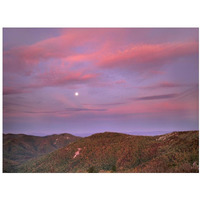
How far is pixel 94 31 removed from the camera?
13914 mm

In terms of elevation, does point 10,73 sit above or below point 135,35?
below

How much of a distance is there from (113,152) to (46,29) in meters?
14.0


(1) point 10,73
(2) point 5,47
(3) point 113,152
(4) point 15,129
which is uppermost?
(2) point 5,47

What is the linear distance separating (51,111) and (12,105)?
377 centimetres

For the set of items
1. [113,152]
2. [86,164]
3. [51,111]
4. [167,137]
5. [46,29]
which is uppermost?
[46,29]

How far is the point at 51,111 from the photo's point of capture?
16.5 meters
